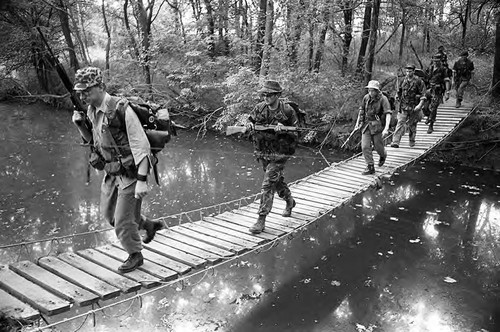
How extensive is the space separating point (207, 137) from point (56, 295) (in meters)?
11.7

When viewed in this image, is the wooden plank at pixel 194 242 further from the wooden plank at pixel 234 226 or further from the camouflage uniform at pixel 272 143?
the camouflage uniform at pixel 272 143

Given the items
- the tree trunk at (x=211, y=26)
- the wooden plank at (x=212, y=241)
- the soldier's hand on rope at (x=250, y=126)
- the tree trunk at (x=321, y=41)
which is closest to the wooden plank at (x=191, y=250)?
the wooden plank at (x=212, y=241)

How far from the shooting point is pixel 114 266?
4.36 meters

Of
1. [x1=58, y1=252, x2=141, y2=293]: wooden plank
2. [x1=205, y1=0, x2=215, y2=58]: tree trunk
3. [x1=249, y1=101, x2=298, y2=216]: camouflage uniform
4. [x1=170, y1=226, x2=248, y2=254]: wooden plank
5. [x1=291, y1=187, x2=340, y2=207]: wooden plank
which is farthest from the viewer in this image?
[x1=205, y1=0, x2=215, y2=58]: tree trunk

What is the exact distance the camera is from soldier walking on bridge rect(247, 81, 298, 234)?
5289mm

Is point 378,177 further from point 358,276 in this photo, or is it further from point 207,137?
point 207,137

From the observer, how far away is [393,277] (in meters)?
6.27

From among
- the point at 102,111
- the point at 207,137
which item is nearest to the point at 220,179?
the point at 207,137

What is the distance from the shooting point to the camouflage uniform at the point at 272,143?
5.36 meters

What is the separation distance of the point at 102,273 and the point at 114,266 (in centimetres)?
19

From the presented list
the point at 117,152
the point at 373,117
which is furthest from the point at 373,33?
the point at 117,152

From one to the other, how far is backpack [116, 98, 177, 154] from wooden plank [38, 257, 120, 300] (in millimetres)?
1230

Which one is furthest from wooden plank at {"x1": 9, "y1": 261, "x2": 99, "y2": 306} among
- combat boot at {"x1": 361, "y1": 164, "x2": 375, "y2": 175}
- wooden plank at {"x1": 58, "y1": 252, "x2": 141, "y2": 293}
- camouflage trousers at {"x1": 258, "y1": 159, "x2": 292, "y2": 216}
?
combat boot at {"x1": 361, "y1": 164, "x2": 375, "y2": 175}

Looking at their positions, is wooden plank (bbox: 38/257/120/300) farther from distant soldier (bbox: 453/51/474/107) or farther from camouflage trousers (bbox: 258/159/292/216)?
distant soldier (bbox: 453/51/474/107)
